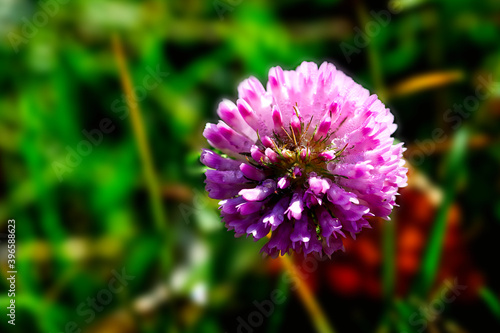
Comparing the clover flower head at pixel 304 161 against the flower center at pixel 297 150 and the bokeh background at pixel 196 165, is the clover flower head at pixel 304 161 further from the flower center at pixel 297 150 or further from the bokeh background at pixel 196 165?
the bokeh background at pixel 196 165

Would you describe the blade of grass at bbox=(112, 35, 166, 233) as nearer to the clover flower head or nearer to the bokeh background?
the bokeh background

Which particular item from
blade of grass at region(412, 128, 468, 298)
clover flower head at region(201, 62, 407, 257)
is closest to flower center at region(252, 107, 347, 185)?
clover flower head at region(201, 62, 407, 257)

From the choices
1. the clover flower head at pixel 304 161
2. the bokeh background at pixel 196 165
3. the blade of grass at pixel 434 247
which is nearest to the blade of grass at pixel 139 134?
the bokeh background at pixel 196 165

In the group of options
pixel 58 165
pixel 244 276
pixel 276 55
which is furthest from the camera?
pixel 276 55

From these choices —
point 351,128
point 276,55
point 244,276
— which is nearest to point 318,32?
point 276,55

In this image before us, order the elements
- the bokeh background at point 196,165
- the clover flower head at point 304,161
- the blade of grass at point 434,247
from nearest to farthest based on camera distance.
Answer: the clover flower head at point 304,161
the blade of grass at point 434,247
the bokeh background at point 196,165

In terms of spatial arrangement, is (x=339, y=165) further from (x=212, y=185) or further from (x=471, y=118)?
(x=471, y=118)
